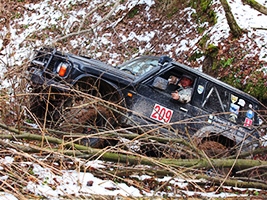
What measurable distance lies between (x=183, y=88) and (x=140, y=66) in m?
0.92

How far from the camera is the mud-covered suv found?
20.7 feet

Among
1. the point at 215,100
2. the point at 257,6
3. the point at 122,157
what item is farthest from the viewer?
the point at 257,6

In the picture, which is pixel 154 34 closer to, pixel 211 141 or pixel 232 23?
pixel 232 23

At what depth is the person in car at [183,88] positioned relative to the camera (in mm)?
6750

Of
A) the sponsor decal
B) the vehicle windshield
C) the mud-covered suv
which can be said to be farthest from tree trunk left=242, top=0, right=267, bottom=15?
the sponsor decal

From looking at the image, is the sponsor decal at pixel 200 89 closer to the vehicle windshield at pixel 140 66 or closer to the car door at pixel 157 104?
the car door at pixel 157 104

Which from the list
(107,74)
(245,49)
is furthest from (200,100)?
(245,49)

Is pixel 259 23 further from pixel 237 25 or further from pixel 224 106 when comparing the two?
pixel 224 106

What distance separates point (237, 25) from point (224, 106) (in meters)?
5.22

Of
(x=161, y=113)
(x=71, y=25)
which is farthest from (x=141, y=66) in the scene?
(x=71, y=25)

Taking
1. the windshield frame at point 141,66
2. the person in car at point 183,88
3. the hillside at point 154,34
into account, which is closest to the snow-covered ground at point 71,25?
the hillside at point 154,34

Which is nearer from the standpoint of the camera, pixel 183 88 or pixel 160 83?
pixel 160 83

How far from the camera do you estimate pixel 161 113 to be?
6738 mm

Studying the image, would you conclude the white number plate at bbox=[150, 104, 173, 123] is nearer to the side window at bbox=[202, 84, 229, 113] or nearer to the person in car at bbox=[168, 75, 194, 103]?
the person in car at bbox=[168, 75, 194, 103]
